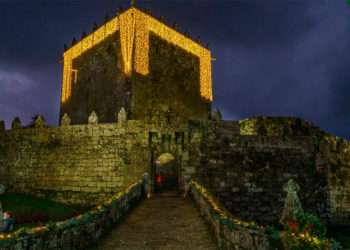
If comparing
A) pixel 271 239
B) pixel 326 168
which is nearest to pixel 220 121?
pixel 326 168

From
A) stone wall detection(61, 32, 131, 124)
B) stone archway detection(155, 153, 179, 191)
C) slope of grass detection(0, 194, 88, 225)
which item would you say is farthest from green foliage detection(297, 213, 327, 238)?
stone wall detection(61, 32, 131, 124)

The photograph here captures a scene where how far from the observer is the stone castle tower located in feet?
91.8

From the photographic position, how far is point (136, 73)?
90.8ft

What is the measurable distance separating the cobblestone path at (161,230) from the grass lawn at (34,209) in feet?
15.1

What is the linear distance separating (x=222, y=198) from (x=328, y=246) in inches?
533

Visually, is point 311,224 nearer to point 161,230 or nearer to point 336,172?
point 161,230

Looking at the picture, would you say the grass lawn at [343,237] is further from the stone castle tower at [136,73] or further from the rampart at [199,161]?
the stone castle tower at [136,73]

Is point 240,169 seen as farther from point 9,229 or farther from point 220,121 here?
point 9,229

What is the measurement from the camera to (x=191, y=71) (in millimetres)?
33156

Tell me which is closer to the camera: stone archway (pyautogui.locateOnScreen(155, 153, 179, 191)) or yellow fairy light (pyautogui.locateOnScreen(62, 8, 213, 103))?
stone archway (pyautogui.locateOnScreen(155, 153, 179, 191))

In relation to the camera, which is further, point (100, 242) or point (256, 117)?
point (256, 117)

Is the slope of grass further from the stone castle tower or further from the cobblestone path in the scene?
the stone castle tower

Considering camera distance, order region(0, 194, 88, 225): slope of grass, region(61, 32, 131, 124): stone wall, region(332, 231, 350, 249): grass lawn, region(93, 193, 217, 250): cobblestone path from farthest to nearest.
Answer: region(61, 32, 131, 124): stone wall, region(332, 231, 350, 249): grass lawn, region(0, 194, 88, 225): slope of grass, region(93, 193, 217, 250): cobblestone path

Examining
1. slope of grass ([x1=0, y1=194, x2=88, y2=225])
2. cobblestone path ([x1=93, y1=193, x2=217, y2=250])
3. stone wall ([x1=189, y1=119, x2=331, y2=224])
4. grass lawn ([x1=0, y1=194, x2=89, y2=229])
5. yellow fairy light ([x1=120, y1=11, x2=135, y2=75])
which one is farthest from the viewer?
yellow fairy light ([x1=120, y1=11, x2=135, y2=75])
